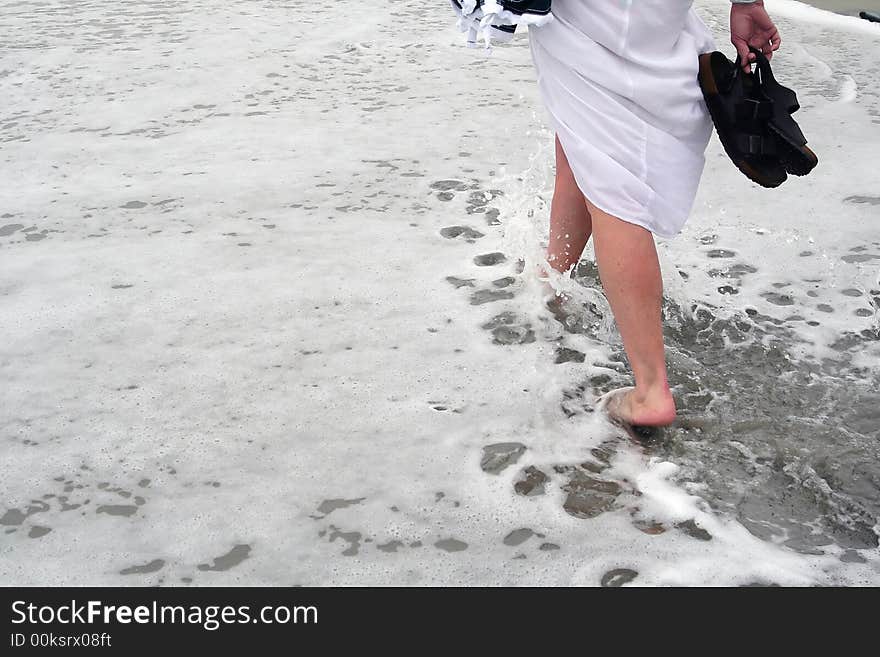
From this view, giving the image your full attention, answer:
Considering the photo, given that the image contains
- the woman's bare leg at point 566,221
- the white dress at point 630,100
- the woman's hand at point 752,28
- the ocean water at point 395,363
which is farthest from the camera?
the woman's bare leg at point 566,221

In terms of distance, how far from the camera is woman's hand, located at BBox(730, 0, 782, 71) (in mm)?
2055

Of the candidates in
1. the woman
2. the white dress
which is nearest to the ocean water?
the woman

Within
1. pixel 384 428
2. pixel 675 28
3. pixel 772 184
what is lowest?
pixel 384 428

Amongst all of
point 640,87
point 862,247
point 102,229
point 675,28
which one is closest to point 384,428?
point 640,87

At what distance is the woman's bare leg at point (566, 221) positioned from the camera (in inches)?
94.7

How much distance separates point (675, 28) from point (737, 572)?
3.47 feet

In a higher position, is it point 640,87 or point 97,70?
point 640,87

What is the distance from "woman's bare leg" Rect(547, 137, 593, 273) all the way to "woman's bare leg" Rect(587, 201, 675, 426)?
1.23 ft

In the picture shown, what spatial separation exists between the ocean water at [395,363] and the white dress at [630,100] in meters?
0.50

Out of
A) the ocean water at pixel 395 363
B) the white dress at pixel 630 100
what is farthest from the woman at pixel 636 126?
the ocean water at pixel 395 363

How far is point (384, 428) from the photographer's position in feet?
6.91

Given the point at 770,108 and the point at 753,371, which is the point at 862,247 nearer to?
the point at 753,371

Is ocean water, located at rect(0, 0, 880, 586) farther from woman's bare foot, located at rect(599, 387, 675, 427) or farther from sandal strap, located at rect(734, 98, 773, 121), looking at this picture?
sandal strap, located at rect(734, 98, 773, 121)

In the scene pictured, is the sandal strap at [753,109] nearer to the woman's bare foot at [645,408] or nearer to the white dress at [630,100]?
the white dress at [630,100]
